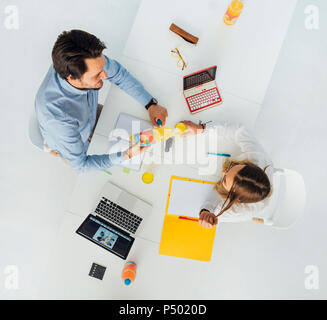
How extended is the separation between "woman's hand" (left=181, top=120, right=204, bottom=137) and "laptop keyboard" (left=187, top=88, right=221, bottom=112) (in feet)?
0.35

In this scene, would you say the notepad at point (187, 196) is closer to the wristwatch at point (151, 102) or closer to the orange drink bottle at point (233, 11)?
the wristwatch at point (151, 102)

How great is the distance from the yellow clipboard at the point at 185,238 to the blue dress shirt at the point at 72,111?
0.52 m

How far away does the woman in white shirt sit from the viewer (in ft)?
4.56

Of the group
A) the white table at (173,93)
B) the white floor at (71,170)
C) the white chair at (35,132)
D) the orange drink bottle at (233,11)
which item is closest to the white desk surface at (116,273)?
the white table at (173,93)

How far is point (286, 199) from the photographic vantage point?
5.12ft

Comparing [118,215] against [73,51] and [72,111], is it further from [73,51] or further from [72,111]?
[73,51]

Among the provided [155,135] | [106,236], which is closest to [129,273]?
[106,236]

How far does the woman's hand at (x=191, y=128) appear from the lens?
1.54m

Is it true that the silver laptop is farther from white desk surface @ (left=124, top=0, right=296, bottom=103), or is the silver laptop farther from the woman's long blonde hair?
white desk surface @ (left=124, top=0, right=296, bottom=103)

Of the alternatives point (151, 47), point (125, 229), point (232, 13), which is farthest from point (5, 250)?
point (232, 13)

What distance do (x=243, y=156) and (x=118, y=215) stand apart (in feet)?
2.85
